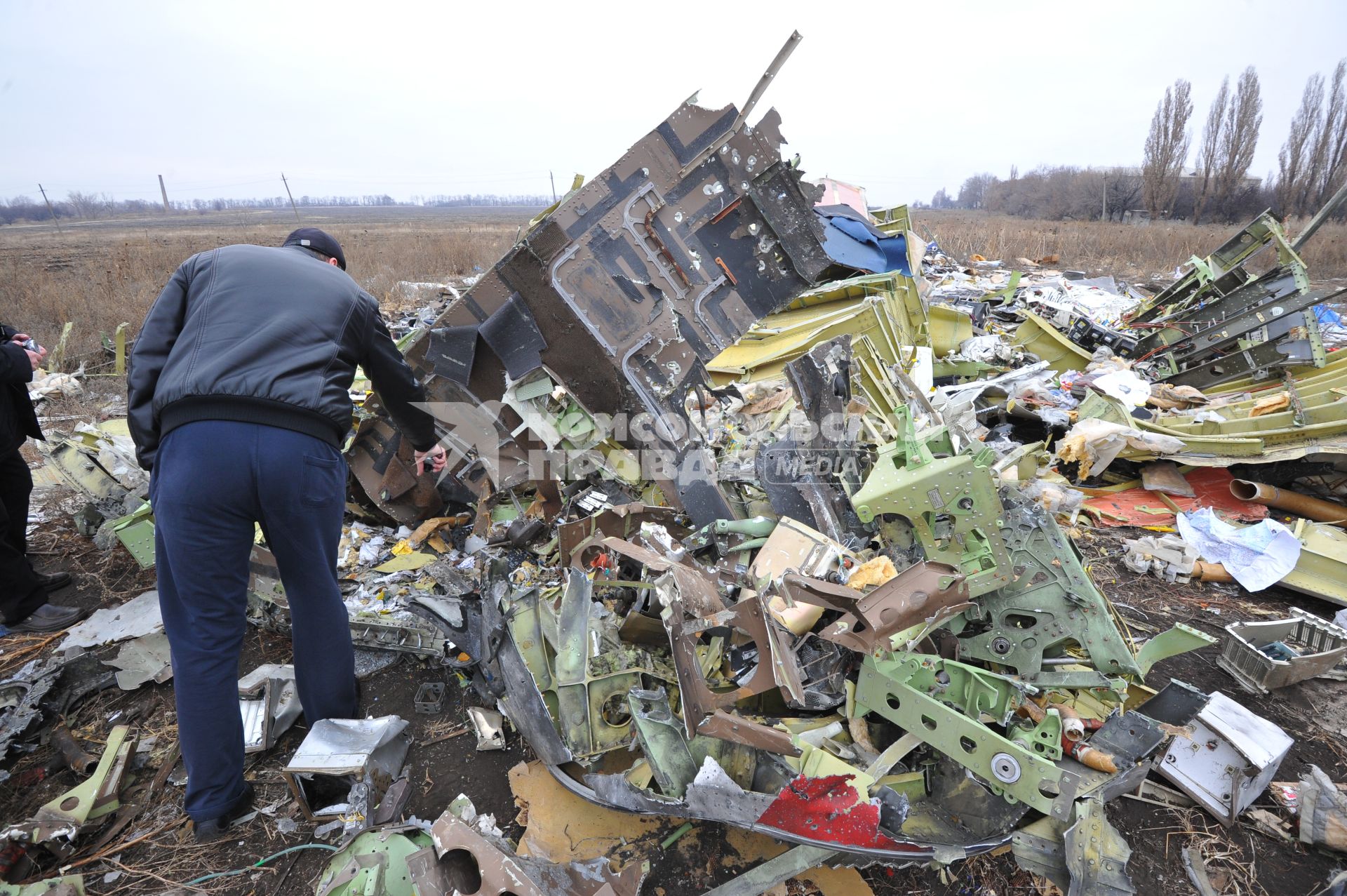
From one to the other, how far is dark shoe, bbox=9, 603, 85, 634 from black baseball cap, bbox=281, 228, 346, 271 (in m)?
2.72

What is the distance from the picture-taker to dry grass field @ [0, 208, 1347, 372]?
9328 millimetres

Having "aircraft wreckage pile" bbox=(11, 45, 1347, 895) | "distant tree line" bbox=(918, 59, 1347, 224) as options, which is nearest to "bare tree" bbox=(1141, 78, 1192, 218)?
"distant tree line" bbox=(918, 59, 1347, 224)

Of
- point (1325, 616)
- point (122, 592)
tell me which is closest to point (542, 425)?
point (122, 592)

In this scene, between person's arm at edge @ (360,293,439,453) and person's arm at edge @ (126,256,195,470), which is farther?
person's arm at edge @ (360,293,439,453)

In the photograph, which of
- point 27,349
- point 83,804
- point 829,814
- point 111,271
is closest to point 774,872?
point 829,814

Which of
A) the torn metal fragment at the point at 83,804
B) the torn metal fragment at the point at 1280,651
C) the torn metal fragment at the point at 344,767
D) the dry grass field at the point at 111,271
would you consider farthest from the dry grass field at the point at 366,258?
the torn metal fragment at the point at 1280,651

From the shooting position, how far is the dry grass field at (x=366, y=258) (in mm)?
9328

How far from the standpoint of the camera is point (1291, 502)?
4.27 m

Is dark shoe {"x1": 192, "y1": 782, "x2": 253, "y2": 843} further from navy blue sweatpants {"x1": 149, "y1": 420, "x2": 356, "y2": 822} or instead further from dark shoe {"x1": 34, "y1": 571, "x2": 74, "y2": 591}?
dark shoe {"x1": 34, "y1": 571, "x2": 74, "y2": 591}

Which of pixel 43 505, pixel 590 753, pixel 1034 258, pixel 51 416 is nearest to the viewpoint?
pixel 590 753

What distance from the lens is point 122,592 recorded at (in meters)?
3.77

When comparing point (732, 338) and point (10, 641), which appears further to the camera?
point (732, 338)

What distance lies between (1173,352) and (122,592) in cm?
891

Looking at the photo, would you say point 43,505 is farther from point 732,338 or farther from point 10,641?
point 732,338
